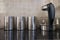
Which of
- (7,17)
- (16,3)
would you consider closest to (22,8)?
(16,3)

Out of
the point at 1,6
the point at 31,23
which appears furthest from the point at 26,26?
the point at 1,6

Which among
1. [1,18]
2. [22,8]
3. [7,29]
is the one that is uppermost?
[22,8]

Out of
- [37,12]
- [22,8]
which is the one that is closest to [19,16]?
[22,8]

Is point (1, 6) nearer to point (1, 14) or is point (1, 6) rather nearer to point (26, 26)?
point (1, 14)

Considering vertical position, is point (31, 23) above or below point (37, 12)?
below

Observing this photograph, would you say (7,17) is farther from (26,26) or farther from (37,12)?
(37,12)

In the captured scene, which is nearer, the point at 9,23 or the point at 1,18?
the point at 9,23

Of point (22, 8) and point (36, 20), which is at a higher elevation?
point (22, 8)

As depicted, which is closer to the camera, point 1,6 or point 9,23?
point 9,23

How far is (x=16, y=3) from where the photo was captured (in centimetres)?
134

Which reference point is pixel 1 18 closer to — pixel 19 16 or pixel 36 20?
pixel 19 16

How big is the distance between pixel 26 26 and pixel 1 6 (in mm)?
342

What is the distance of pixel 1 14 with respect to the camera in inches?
52.3

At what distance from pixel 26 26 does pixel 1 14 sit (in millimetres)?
295
